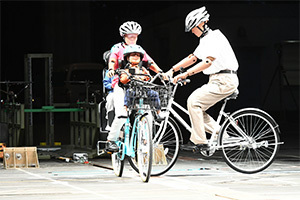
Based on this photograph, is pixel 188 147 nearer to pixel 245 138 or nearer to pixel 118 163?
pixel 245 138

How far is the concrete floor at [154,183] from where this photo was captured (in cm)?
788

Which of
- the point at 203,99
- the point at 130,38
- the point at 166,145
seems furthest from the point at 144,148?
the point at 130,38

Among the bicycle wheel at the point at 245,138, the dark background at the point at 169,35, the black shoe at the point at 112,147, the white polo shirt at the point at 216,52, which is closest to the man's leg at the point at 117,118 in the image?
the black shoe at the point at 112,147

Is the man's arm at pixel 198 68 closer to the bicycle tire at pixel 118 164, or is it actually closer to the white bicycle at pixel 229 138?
the white bicycle at pixel 229 138

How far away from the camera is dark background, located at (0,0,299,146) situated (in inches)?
1158

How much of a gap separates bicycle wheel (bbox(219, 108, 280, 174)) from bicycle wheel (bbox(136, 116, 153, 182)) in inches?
40.7

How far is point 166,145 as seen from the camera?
9406mm

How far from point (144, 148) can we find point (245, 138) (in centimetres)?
130

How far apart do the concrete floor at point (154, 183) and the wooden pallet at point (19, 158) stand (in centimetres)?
13

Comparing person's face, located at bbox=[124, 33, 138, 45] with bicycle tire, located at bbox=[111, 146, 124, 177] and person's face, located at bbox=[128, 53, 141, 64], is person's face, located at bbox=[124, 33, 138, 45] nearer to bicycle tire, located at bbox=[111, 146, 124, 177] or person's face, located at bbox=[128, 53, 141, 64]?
person's face, located at bbox=[128, 53, 141, 64]

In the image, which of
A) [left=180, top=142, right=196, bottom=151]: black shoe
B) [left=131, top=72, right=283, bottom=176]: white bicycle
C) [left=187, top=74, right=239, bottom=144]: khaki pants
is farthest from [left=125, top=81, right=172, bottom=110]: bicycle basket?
[left=180, top=142, right=196, bottom=151]: black shoe

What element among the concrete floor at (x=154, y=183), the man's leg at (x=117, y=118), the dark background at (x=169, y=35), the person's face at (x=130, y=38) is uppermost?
the dark background at (x=169, y=35)

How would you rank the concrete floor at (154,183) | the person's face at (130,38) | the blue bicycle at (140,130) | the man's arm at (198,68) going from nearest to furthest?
the concrete floor at (154,183) → the blue bicycle at (140,130) → the man's arm at (198,68) → the person's face at (130,38)

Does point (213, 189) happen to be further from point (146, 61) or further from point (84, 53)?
point (84, 53)
